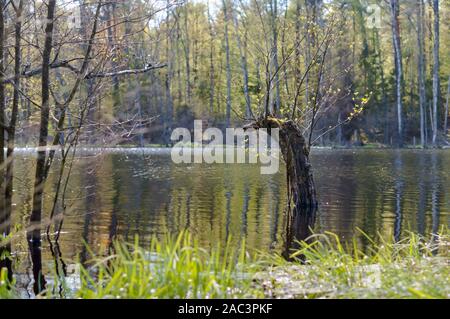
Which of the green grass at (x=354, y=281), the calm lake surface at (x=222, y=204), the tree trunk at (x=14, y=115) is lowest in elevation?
the calm lake surface at (x=222, y=204)

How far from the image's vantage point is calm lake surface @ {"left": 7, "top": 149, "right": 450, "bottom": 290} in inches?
434

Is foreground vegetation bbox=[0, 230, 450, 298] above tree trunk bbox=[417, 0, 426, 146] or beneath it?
beneath

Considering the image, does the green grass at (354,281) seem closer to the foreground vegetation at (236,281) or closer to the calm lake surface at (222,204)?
the foreground vegetation at (236,281)

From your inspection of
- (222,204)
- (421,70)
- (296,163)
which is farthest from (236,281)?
(421,70)

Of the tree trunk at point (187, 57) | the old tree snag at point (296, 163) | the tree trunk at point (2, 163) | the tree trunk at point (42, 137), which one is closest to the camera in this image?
the tree trunk at point (2, 163)

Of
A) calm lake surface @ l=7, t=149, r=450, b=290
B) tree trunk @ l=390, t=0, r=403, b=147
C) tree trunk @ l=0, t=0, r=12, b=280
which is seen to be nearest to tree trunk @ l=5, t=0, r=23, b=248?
tree trunk @ l=0, t=0, r=12, b=280

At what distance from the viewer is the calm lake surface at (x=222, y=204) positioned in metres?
11.0

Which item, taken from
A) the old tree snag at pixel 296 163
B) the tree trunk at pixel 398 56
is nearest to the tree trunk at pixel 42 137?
the old tree snag at pixel 296 163

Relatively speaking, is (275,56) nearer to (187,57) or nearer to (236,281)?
(236,281)

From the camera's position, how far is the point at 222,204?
1516 centimetres

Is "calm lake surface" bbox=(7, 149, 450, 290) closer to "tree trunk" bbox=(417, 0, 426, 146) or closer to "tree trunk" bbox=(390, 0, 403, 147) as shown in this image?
"tree trunk" bbox=(390, 0, 403, 147)
